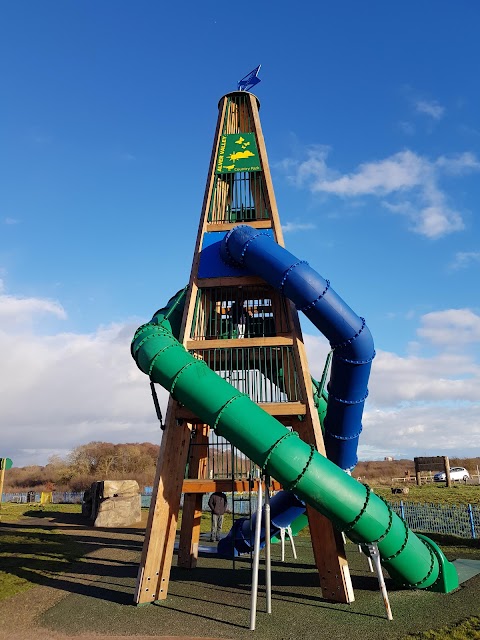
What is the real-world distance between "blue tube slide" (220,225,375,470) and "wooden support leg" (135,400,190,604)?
3977 millimetres

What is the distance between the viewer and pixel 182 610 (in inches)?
411

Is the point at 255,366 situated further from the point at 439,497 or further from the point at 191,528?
the point at 439,497

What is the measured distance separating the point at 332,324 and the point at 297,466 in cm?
345

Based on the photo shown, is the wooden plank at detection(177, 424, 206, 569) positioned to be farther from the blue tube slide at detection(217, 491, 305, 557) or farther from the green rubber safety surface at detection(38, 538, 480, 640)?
the blue tube slide at detection(217, 491, 305, 557)

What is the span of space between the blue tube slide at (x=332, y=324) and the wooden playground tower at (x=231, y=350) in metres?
0.86

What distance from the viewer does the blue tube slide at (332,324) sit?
11.3 meters

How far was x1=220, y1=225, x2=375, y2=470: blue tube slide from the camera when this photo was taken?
11.3m

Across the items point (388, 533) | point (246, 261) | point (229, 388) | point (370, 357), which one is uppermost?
point (246, 261)

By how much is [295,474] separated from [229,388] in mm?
2269

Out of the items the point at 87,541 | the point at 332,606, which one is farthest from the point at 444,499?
the point at 332,606

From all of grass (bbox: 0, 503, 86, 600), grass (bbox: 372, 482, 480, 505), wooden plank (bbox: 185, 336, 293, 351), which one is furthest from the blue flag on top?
grass (bbox: 372, 482, 480, 505)

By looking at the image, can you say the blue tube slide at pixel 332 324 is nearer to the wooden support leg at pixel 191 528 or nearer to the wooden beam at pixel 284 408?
the wooden beam at pixel 284 408

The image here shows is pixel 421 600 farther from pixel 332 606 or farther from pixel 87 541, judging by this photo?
pixel 87 541

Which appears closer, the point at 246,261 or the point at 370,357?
the point at 370,357
